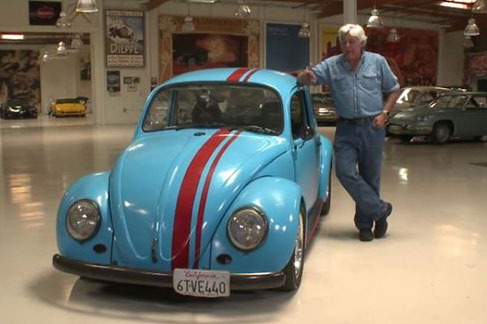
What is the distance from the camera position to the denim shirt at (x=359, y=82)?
15.1 ft

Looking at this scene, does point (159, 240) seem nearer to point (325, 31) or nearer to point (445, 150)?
point (445, 150)

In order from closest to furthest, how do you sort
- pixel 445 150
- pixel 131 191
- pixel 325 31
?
1. pixel 131 191
2. pixel 445 150
3. pixel 325 31

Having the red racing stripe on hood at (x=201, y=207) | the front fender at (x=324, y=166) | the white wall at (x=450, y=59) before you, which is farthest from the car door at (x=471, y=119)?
the white wall at (x=450, y=59)

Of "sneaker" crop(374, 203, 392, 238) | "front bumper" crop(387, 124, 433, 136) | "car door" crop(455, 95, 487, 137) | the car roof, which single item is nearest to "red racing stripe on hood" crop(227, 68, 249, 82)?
the car roof

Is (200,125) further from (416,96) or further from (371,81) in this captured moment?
(416,96)

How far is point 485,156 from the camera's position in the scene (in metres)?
11.0

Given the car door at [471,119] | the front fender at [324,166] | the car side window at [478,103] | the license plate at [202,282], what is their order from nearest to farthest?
1. the license plate at [202,282]
2. the front fender at [324,166]
3. the car door at [471,119]
4. the car side window at [478,103]

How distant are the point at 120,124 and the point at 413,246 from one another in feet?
61.0

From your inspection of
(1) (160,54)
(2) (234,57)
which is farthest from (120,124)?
(2) (234,57)

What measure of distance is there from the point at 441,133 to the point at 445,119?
318 mm

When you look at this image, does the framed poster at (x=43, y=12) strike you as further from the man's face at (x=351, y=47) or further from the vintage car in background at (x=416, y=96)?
the man's face at (x=351, y=47)

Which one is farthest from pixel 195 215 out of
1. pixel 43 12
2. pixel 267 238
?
pixel 43 12

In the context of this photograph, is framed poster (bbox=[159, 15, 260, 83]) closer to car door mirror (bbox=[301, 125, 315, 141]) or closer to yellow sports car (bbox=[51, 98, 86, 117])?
yellow sports car (bbox=[51, 98, 86, 117])

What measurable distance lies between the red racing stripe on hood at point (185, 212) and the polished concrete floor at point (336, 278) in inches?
14.1
